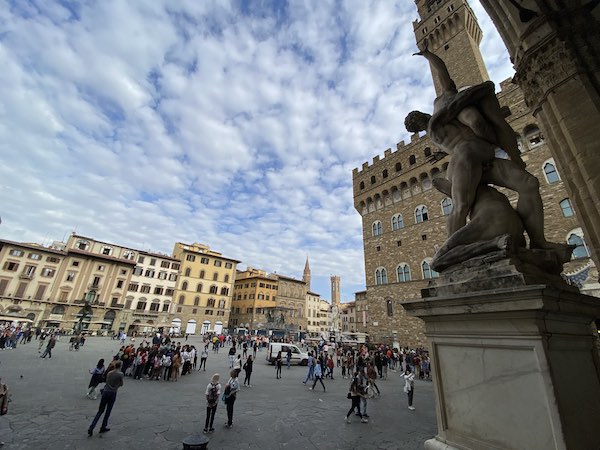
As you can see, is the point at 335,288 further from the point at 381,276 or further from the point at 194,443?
the point at 194,443

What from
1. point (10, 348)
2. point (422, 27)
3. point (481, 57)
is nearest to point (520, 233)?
point (10, 348)

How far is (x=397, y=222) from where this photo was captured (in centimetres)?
2481

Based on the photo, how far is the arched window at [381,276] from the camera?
24578 mm

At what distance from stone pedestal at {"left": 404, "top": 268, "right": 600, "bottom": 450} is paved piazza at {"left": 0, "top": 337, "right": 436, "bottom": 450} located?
4.51 metres

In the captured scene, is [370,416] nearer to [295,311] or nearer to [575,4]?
[575,4]

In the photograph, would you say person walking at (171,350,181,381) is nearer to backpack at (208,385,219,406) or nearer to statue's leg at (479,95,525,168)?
backpack at (208,385,219,406)

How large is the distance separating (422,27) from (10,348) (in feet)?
137

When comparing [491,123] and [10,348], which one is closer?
[491,123]

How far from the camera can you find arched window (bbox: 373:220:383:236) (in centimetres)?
2614

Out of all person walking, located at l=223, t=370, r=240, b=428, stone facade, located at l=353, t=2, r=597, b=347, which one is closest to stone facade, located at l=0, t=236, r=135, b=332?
stone facade, located at l=353, t=2, r=597, b=347

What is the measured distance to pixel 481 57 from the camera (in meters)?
24.1

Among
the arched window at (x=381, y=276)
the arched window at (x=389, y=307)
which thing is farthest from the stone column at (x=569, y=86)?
the arched window at (x=381, y=276)

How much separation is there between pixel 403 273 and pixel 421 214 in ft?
16.8

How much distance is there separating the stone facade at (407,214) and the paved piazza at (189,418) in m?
12.4
